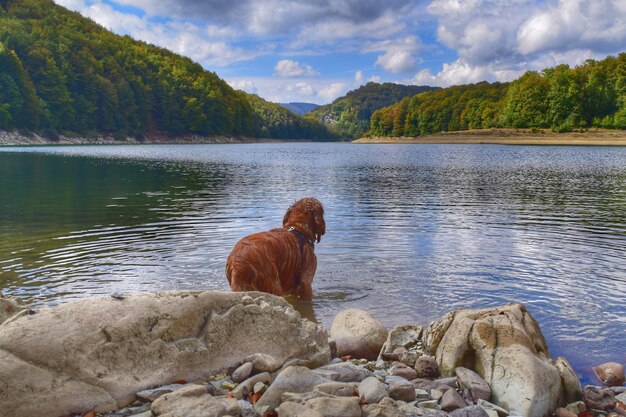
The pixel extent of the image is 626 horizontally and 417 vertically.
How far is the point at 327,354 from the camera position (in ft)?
19.4

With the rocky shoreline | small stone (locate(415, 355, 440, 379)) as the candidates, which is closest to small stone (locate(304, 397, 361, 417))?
the rocky shoreline

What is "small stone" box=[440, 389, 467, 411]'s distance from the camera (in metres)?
4.74

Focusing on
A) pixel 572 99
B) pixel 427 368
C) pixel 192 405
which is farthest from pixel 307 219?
pixel 572 99

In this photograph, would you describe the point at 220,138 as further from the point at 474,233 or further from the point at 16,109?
the point at 474,233

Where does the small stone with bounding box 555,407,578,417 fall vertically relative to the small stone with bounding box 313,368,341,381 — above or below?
below

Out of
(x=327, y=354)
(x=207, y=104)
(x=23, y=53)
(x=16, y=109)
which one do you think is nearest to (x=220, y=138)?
(x=207, y=104)

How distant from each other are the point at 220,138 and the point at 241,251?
6759 inches

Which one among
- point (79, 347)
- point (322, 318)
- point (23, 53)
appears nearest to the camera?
point (79, 347)

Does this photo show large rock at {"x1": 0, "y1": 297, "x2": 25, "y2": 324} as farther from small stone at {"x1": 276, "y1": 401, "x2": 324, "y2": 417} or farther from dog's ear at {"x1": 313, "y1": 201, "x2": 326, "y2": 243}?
dog's ear at {"x1": 313, "y1": 201, "x2": 326, "y2": 243}

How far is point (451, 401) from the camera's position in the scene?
4.78m

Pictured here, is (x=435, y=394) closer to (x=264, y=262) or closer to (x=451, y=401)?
(x=451, y=401)

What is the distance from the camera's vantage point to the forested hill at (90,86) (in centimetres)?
10456

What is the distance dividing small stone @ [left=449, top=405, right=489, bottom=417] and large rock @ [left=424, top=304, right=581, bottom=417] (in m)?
0.49

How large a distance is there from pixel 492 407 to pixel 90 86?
14816cm
